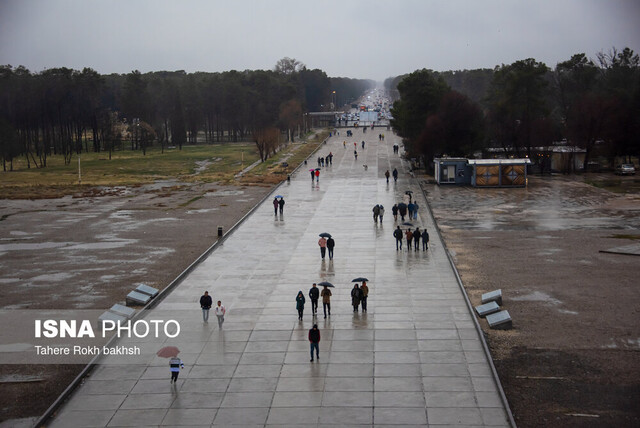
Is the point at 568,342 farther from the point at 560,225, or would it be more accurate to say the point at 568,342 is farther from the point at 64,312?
the point at 560,225

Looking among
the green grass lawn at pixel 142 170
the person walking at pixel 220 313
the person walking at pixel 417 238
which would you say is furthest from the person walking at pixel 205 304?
the green grass lawn at pixel 142 170

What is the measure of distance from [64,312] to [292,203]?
29681 millimetres

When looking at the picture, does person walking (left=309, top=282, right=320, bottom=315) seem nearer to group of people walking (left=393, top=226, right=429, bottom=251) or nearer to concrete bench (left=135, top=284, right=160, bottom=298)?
concrete bench (left=135, top=284, right=160, bottom=298)

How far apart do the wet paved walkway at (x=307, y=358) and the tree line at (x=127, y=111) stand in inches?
2842

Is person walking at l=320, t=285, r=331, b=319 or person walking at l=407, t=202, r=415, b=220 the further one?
person walking at l=407, t=202, r=415, b=220

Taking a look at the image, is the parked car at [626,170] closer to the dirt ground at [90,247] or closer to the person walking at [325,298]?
the dirt ground at [90,247]

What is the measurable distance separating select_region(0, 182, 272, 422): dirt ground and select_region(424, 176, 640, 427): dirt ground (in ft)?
43.2

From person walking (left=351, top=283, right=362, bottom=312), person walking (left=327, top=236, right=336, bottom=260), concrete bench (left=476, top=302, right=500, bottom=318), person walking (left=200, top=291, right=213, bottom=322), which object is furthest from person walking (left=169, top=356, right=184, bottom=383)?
person walking (left=327, top=236, right=336, bottom=260)

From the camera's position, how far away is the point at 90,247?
1572 inches

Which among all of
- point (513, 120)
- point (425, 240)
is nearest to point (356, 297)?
point (425, 240)

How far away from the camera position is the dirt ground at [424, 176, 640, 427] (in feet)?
58.9

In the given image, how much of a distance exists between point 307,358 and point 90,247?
76.3 ft

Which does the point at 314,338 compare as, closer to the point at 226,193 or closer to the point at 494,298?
the point at 494,298

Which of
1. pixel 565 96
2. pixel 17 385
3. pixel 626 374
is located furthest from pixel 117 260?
pixel 565 96
